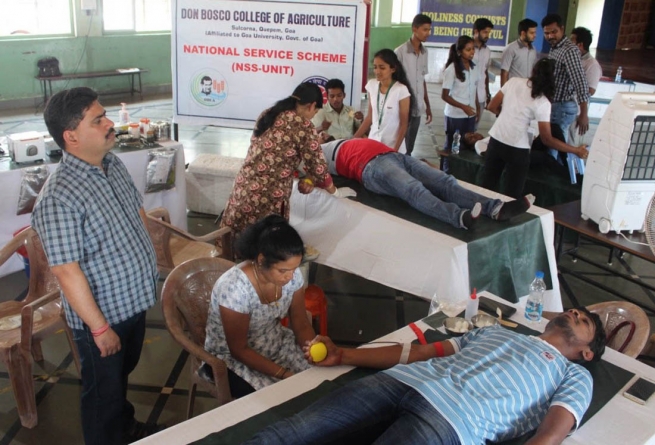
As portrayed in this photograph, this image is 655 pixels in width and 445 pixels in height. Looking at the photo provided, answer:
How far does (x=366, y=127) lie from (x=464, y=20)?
11.8 feet

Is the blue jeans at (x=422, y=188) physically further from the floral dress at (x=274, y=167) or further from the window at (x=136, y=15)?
the window at (x=136, y=15)

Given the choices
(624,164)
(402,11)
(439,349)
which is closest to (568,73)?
(624,164)

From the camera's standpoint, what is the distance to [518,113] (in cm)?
398

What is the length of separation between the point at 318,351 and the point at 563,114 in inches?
154

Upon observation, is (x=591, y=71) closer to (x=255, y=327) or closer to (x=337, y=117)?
(x=337, y=117)

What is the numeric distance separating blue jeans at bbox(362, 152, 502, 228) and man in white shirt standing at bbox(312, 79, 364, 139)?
1.13 meters

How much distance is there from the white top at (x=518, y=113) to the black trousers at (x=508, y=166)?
0.17 ft

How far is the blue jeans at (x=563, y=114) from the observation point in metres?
5.09

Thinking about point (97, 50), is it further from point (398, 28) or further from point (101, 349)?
point (101, 349)

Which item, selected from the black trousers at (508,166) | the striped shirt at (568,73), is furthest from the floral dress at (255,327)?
the striped shirt at (568,73)

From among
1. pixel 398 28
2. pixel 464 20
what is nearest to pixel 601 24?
pixel 398 28

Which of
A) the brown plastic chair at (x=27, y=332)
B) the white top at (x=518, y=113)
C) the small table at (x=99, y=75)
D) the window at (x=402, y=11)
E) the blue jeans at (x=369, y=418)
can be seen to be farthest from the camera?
the window at (x=402, y=11)

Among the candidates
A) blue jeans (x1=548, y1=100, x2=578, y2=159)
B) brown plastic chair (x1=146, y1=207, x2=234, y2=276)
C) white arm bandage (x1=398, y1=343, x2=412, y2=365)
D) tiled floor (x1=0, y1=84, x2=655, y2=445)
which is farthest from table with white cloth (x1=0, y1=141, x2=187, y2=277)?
blue jeans (x1=548, y1=100, x2=578, y2=159)

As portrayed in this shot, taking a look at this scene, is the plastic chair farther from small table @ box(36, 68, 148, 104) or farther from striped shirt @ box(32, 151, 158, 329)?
small table @ box(36, 68, 148, 104)
